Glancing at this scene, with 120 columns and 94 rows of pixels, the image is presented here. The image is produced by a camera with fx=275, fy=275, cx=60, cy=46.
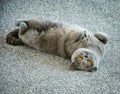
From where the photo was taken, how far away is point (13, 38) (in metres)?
2.05

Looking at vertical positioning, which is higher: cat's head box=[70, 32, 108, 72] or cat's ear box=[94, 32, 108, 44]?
cat's ear box=[94, 32, 108, 44]

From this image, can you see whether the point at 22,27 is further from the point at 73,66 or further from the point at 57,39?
the point at 73,66

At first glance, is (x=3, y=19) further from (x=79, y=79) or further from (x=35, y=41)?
(x=79, y=79)

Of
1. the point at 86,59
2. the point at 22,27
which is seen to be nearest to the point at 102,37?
the point at 86,59

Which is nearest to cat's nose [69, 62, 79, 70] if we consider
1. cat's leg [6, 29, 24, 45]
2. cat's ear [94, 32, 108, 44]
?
cat's ear [94, 32, 108, 44]

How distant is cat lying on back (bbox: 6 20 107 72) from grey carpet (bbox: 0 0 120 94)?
→ 0.05 m

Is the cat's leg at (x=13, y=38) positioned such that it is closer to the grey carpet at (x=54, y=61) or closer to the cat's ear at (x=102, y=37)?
the grey carpet at (x=54, y=61)

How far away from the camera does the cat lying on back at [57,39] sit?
1.97m

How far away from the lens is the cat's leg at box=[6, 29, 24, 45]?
6.68 feet

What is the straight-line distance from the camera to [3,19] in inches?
90.4

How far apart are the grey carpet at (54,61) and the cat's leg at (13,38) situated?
4 centimetres

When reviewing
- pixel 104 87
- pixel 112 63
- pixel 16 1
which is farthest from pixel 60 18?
pixel 104 87

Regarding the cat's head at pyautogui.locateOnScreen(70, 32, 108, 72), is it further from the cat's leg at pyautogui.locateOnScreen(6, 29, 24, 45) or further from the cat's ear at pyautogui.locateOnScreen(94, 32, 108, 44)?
the cat's leg at pyautogui.locateOnScreen(6, 29, 24, 45)

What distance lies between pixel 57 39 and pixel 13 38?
13.0 inches
